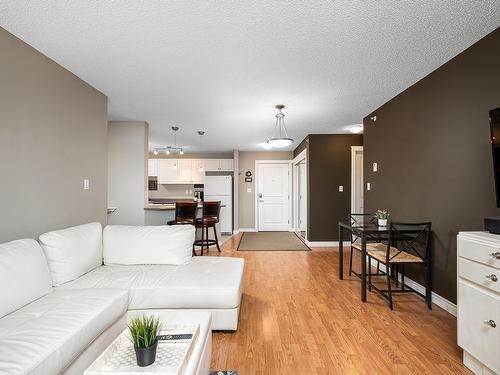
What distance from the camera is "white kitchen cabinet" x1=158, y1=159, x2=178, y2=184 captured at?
772 cm

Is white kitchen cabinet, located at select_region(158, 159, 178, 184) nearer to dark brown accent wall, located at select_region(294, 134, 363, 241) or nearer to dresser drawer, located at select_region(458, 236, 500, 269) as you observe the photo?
dark brown accent wall, located at select_region(294, 134, 363, 241)

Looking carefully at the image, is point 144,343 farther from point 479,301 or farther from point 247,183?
Result: point 247,183

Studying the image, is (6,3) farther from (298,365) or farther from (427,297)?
(427,297)

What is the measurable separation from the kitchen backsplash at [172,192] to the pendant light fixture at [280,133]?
3.45 metres

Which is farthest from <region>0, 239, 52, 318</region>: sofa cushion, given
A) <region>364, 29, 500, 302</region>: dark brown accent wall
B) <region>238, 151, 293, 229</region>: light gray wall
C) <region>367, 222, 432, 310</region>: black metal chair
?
<region>238, 151, 293, 229</region>: light gray wall

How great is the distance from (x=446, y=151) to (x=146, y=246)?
3142mm

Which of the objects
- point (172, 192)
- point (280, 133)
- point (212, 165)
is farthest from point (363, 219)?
point (172, 192)

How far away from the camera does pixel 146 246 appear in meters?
2.66

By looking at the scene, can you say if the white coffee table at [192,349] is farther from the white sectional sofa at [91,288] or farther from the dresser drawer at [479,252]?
the dresser drawer at [479,252]

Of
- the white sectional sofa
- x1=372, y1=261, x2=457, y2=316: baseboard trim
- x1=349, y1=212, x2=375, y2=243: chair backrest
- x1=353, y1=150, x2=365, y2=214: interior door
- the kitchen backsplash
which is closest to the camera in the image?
the white sectional sofa

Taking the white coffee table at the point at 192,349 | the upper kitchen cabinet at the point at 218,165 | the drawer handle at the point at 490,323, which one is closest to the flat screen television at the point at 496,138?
the drawer handle at the point at 490,323

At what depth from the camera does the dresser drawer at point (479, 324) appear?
1.55m

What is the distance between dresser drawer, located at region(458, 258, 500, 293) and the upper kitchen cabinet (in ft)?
20.8

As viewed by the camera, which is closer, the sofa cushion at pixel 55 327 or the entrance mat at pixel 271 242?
the sofa cushion at pixel 55 327
